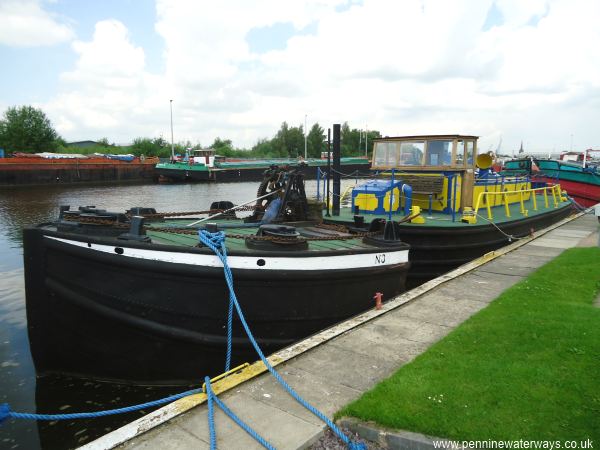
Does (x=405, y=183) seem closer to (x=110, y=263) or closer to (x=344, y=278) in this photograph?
(x=344, y=278)

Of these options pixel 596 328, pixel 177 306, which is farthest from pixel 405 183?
pixel 177 306

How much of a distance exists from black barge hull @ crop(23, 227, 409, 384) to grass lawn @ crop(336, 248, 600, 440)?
185 centimetres

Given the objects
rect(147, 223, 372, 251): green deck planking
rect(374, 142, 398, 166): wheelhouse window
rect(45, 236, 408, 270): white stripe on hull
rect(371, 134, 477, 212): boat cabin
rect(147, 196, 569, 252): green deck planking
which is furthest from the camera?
rect(374, 142, 398, 166): wheelhouse window

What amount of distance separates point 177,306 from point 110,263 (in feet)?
3.19

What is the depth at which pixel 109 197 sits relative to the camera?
113 feet

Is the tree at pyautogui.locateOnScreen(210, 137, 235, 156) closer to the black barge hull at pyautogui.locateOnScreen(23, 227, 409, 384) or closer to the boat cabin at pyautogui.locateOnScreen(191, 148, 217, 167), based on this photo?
the boat cabin at pyautogui.locateOnScreen(191, 148, 217, 167)

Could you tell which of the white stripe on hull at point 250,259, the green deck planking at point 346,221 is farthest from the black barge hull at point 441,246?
the white stripe on hull at point 250,259

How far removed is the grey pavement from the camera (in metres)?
3.53

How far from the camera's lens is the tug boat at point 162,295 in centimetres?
547

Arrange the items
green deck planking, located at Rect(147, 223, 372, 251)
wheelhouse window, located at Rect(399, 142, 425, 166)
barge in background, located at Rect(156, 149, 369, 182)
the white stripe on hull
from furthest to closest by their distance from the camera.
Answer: barge in background, located at Rect(156, 149, 369, 182)
wheelhouse window, located at Rect(399, 142, 425, 166)
green deck planking, located at Rect(147, 223, 372, 251)
the white stripe on hull

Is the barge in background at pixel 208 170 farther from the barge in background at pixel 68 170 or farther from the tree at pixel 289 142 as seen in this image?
the tree at pixel 289 142

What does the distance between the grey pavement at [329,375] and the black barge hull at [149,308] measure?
2.70 feet
